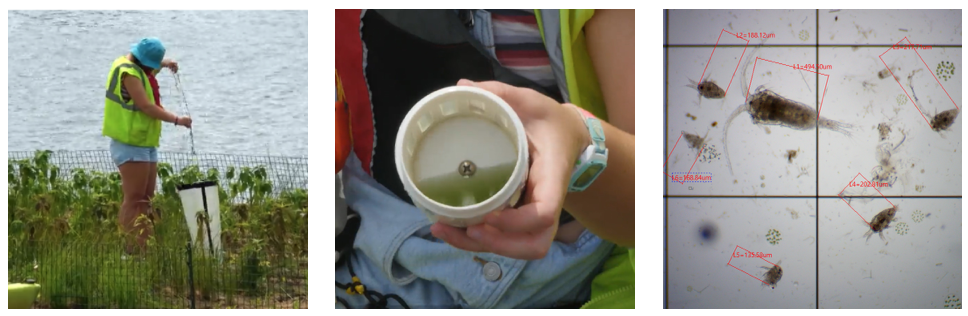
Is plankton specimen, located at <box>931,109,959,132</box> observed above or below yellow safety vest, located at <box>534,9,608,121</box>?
below

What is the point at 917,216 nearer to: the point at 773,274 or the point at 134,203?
the point at 773,274

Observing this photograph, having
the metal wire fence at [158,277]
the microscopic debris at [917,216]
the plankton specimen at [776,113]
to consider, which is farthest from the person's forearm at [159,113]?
the microscopic debris at [917,216]

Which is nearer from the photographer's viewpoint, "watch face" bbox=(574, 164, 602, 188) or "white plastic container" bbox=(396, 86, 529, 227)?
"white plastic container" bbox=(396, 86, 529, 227)

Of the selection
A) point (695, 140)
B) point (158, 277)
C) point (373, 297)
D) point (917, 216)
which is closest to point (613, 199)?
point (695, 140)

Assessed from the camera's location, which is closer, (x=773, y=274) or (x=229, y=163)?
(x=229, y=163)

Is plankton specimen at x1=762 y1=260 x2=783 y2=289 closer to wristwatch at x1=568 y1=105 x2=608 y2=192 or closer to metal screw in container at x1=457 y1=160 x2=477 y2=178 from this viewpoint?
wristwatch at x1=568 y1=105 x2=608 y2=192

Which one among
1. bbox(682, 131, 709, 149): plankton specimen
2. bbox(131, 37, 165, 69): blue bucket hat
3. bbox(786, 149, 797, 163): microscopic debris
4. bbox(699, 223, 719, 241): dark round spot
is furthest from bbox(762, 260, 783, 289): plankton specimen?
bbox(131, 37, 165, 69): blue bucket hat
